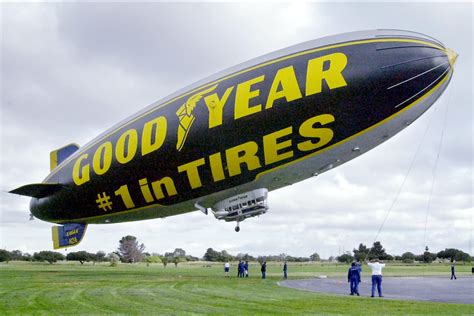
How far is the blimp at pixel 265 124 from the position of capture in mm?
18359

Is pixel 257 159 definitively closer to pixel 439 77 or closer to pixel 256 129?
pixel 256 129

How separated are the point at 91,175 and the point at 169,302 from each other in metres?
11.0

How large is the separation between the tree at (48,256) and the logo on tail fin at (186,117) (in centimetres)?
9763

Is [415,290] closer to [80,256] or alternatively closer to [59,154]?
[59,154]

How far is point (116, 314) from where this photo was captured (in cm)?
1504

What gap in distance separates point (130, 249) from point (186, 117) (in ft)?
479

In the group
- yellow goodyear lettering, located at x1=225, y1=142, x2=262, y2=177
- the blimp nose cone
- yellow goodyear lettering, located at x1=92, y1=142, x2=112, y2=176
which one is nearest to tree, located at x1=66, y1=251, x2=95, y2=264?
yellow goodyear lettering, located at x1=92, y1=142, x2=112, y2=176

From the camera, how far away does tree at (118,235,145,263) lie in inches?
6249

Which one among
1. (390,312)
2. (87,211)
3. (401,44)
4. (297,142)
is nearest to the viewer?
(390,312)

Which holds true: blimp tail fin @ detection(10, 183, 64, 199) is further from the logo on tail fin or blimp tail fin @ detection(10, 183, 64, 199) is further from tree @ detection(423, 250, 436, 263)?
tree @ detection(423, 250, 436, 263)

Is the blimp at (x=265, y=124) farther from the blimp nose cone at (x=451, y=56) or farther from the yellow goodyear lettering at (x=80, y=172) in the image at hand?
the yellow goodyear lettering at (x=80, y=172)

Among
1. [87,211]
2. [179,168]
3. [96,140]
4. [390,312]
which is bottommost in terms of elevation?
[390,312]

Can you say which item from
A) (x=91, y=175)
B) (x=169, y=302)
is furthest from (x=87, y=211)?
(x=169, y=302)

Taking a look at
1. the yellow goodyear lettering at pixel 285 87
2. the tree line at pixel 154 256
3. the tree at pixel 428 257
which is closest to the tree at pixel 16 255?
the tree line at pixel 154 256
